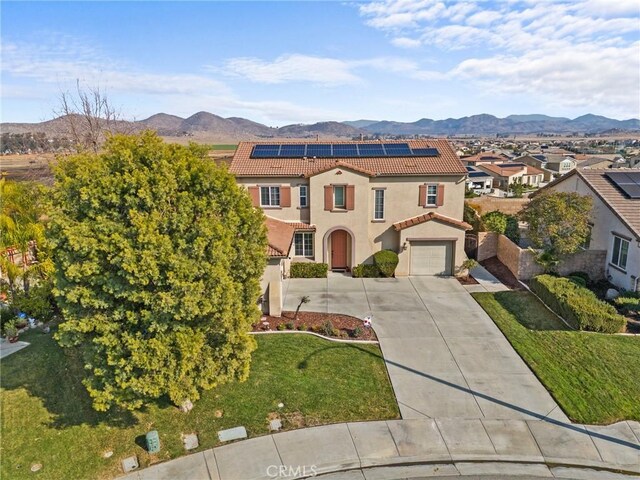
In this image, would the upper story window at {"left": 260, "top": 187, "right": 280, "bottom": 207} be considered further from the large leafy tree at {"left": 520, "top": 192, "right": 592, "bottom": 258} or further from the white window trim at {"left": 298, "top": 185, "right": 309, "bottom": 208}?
the large leafy tree at {"left": 520, "top": 192, "right": 592, "bottom": 258}

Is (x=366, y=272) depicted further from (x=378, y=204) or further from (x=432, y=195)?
(x=432, y=195)

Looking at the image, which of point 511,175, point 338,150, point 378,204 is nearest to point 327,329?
point 378,204

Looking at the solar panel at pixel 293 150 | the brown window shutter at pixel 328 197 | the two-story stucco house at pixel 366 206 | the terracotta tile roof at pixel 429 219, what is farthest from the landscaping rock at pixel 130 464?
the solar panel at pixel 293 150

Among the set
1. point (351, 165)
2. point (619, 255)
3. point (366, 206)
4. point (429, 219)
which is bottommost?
point (619, 255)

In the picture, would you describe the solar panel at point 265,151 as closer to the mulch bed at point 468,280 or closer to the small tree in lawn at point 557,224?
the mulch bed at point 468,280

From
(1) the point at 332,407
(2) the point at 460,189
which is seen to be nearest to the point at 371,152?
(2) the point at 460,189

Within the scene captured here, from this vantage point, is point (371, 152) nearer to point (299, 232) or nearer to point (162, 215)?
point (299, 232)
